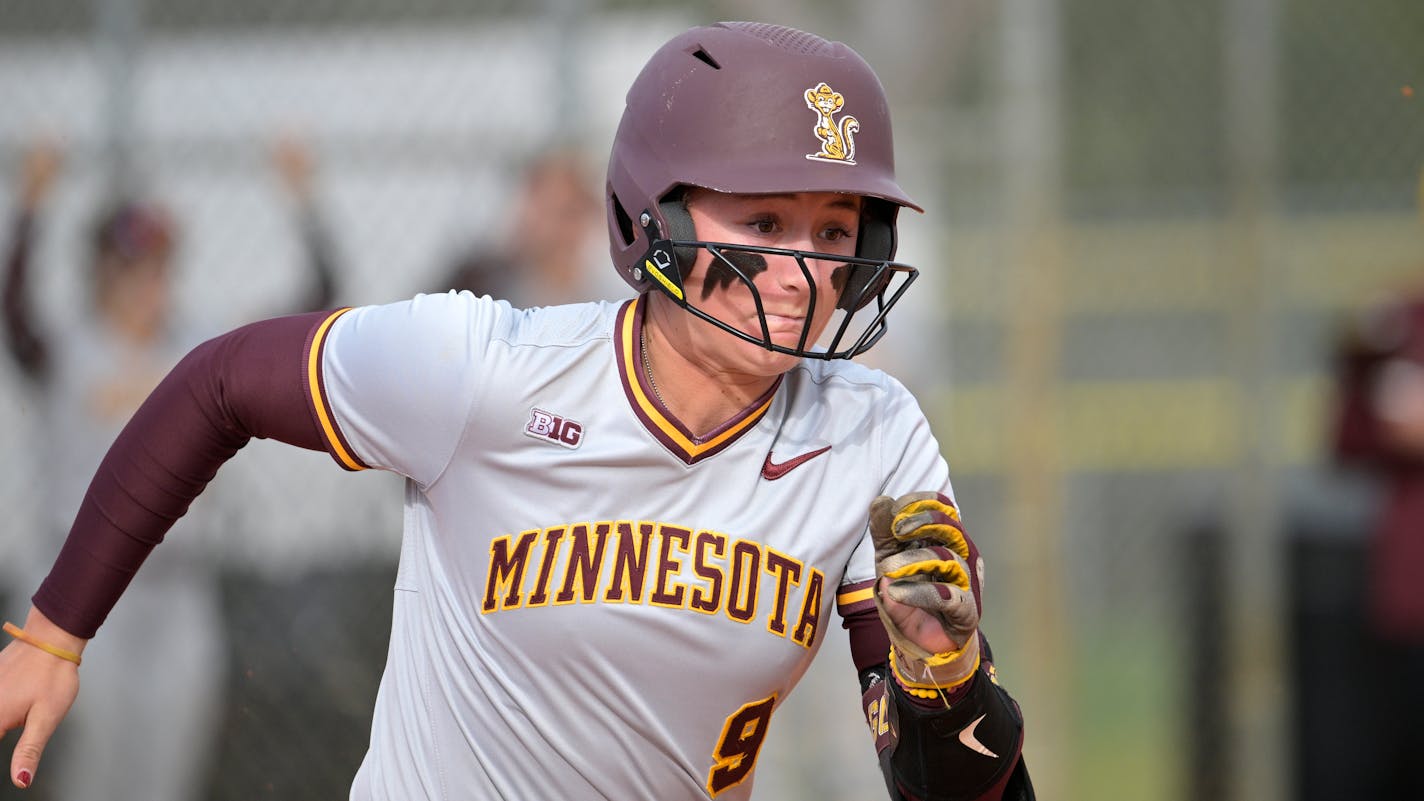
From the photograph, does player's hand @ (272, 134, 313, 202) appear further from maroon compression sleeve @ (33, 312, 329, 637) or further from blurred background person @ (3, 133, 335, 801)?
maroon compression sleeve @ (33, 312, 329, 637)

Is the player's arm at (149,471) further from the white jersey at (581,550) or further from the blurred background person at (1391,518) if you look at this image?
the blurred background person at (1391,518)

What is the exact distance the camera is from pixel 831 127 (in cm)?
236

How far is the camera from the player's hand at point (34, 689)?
2.36m

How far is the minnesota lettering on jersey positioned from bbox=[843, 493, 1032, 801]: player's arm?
0.52 feet

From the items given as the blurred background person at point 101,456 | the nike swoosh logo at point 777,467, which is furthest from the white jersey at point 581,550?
the blurred background person at point 101,456

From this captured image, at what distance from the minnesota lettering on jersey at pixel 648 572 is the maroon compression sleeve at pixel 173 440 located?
376mm

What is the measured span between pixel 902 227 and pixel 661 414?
394 cm

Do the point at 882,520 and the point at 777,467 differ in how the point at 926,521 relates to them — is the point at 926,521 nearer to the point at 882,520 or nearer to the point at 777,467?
the point at 882,520

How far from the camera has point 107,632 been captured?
5.01 meters

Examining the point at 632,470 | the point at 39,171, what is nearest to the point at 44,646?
the point at 632,470

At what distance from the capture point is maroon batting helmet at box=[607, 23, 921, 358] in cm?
232

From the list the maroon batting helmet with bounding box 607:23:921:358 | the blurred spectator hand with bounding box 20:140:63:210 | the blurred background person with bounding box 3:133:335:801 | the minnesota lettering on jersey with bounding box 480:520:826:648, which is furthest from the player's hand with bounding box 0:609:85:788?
the blurred spectator hand with bounding box 20:140:63:210

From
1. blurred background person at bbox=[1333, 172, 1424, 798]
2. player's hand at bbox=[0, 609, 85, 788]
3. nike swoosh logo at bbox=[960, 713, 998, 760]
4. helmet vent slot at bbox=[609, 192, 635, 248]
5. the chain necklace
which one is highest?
helmet vent slot at bbox=[609, 192, 635, 248]

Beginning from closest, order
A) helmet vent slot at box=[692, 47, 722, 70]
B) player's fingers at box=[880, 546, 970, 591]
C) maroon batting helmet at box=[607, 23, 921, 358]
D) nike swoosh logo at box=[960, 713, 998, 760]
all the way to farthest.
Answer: player's fingers at box=[880, 546, 970, 591], nike swoosh logo at box=[960, 713, 998, 760], maroon batting helmet at box=[607, 23, 921, 358], helmet vent slot at box=[692, 47, 722, 70]
